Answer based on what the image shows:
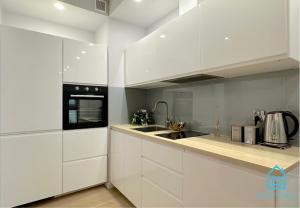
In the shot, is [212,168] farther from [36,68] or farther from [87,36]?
[87,36]

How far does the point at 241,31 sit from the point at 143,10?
4.91 feet

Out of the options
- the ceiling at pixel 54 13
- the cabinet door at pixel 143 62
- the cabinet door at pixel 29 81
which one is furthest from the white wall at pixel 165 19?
the cabinet door at pixel 29 81

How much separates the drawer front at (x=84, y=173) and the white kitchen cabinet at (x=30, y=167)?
9cm

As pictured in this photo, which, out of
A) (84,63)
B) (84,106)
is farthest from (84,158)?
(84,63)

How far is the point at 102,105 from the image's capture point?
91.9 inches

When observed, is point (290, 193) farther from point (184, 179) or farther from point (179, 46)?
point (179, 46)

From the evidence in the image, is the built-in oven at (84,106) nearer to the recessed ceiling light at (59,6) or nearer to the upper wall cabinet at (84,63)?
the upper wall cabinet at (84,63)

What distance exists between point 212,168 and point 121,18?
230 cm

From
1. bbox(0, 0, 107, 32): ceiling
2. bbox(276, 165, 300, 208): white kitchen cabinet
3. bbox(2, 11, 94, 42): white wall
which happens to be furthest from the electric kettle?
bbox(2, 11, 94, 42): white wall

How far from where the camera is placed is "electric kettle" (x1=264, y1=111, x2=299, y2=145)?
45.7 inches

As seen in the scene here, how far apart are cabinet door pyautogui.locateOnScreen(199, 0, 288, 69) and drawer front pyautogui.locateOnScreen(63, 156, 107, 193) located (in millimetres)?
1850

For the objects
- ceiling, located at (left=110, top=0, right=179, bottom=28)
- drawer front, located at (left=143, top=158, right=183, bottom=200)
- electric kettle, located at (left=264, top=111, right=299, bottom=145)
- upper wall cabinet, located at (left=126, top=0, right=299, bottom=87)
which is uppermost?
ceiling, located at (left=110, top=0, right=179, bottom=28)

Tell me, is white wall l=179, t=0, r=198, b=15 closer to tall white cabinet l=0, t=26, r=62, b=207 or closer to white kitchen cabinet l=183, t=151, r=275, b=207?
white kitchen cabinet l=183, t=151, r=275, b=207

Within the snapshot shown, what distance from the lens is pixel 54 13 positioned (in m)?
2.25
